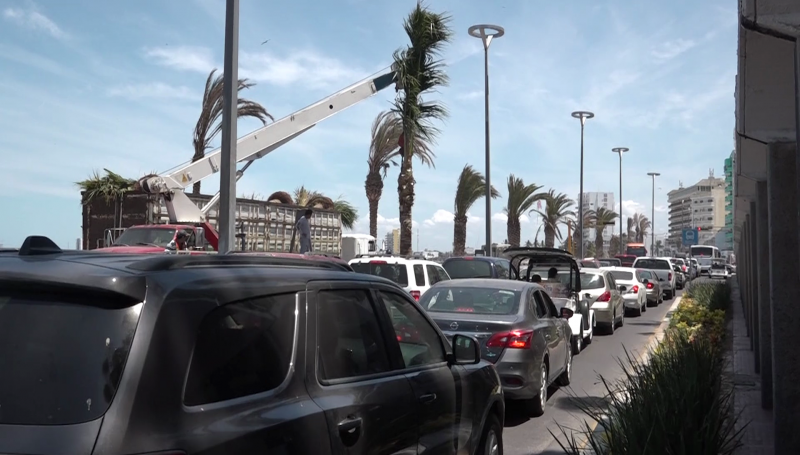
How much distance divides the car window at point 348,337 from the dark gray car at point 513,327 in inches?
167

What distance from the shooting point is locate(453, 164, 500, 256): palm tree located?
33.1 m

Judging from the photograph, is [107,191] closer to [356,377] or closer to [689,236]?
[356,377]

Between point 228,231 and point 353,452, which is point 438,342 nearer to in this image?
point 353,452

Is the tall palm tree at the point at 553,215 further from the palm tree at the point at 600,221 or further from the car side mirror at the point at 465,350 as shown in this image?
the car side mirror at the point at 465,350

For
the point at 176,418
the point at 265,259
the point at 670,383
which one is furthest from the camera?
the point at 670,383

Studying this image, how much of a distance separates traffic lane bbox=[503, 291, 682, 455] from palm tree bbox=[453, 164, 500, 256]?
14988mm

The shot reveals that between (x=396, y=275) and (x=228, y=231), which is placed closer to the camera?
(x=228, y=231)

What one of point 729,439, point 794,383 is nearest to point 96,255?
point 729,439

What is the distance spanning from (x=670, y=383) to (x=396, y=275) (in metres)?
8.24

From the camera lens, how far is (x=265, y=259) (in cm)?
369

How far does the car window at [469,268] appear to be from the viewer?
1795 cm

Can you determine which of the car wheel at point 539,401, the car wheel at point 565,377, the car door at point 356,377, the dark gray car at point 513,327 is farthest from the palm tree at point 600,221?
the car door at point 356,377

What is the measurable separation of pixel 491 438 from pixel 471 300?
4.21m

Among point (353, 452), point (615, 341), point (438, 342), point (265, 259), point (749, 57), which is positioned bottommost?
point (615, 341)
